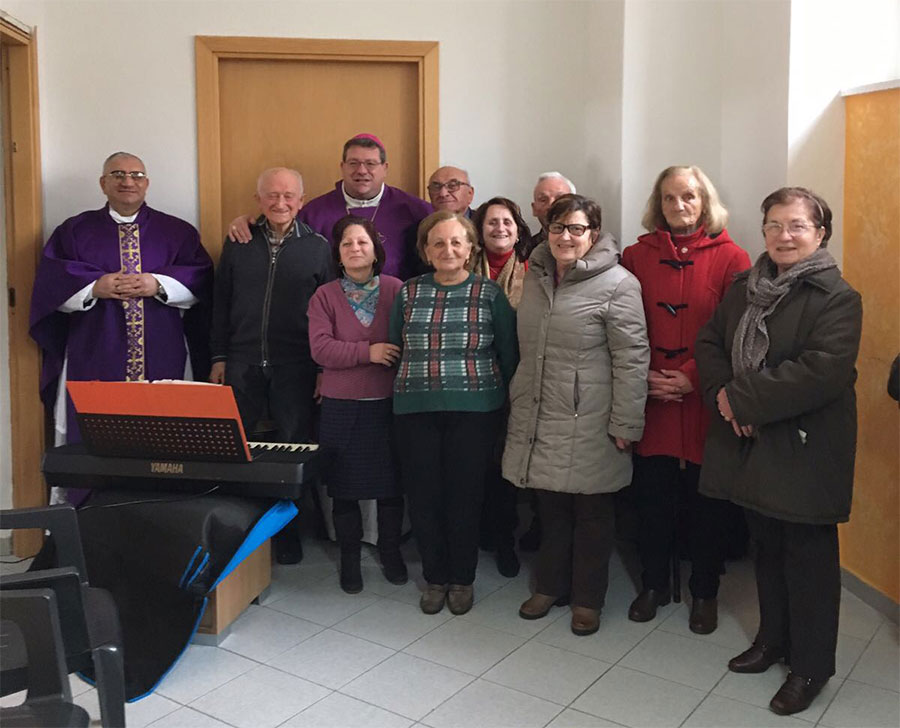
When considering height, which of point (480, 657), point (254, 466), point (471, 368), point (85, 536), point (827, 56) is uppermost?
point (827, 56)

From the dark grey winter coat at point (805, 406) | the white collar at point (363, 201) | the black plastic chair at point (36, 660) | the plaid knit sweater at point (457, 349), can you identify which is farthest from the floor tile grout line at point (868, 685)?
the white collar at point (363, 201)

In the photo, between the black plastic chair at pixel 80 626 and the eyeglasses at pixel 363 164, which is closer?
the black plastic chair at pixel 80 626

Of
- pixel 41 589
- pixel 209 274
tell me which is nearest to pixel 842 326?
pixel 41 589

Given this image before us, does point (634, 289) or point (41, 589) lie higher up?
point (634, 289)

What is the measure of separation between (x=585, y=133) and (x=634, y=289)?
1360 millimetres

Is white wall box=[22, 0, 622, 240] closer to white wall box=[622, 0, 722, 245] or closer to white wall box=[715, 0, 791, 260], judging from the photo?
white wall box=[622, 0, 722, 245]

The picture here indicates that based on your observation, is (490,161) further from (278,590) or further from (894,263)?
(278,590)

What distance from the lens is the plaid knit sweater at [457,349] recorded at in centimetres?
266

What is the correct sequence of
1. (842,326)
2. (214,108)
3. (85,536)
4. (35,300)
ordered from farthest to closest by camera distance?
(214,108) < (35,300) < (85,536) < (842,326)

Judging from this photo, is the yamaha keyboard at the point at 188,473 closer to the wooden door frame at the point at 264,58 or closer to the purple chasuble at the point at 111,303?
the purple chasuble at the point at 111,303

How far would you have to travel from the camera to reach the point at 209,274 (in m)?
3.40

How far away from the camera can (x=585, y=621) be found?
2.61 metres

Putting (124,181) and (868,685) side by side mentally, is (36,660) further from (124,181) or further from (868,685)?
(124,181)

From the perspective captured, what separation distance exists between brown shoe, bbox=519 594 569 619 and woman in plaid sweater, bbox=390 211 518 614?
0.59ft
